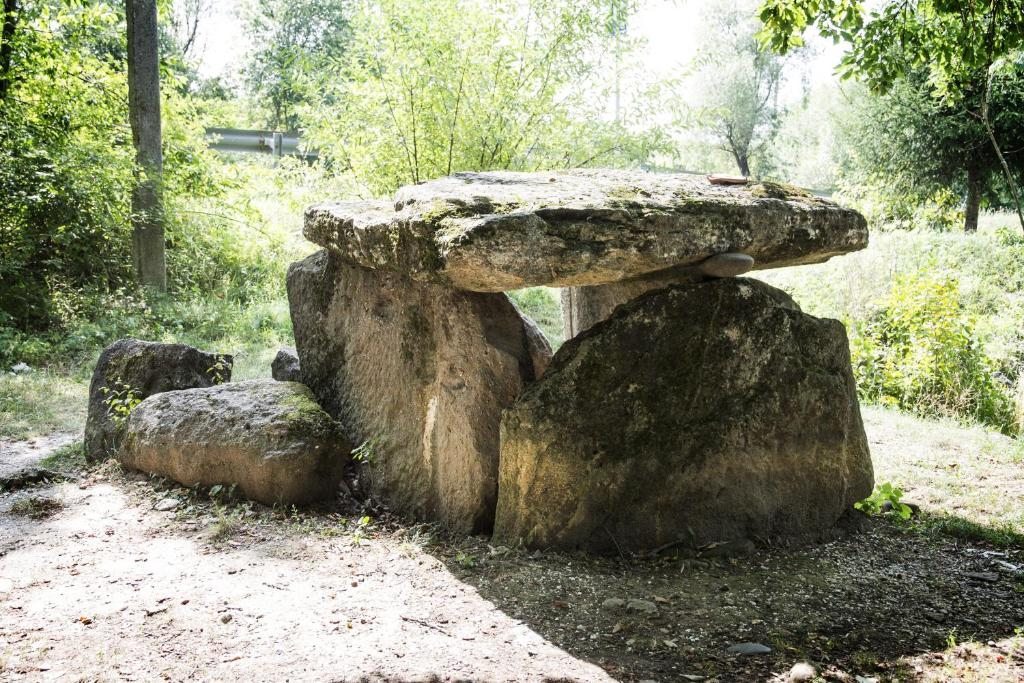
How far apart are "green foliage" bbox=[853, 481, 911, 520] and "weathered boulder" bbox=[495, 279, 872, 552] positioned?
0.39 metres

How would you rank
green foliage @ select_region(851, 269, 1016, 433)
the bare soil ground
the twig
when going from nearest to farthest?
the bare soil ground < the twig < green foliage @ select_region(851, 269, 1016, 433)

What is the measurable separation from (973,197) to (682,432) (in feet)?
37.6

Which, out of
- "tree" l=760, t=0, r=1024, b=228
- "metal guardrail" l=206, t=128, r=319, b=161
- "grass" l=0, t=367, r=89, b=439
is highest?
"metal guardrail" l=206, t=128, r=319, b=161

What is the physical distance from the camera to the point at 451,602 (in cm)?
366

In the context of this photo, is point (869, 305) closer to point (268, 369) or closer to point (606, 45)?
point (606, 45)

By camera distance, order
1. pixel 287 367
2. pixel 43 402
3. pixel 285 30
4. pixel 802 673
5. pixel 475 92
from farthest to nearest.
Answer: pixel 285 30 → pixel 475 92 → pixel 43 402 → pixel 287 367 → pixel 802 673

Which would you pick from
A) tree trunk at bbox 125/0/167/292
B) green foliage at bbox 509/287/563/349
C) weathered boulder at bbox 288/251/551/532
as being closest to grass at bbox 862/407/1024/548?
weathered boulder at bbox 288/251/551/532

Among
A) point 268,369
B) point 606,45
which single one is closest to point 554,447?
point 268,369

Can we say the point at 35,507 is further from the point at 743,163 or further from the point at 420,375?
the point at 743,163

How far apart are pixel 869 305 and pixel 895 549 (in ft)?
16.9

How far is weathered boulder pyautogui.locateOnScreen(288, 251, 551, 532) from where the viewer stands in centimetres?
448

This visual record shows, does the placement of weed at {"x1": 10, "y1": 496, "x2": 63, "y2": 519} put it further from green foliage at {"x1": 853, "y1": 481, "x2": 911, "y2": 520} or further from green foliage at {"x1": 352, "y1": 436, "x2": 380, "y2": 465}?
green foliage at {"x1": 853, "y1": 481, "x2": 911, "y2": 520}

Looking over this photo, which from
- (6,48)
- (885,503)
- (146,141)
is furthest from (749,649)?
(6,48)

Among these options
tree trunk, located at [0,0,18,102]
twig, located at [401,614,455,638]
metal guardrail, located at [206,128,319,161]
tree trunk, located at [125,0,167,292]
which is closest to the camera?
twig, located at [401,614,455,638]
